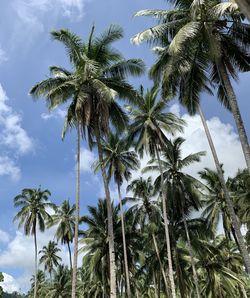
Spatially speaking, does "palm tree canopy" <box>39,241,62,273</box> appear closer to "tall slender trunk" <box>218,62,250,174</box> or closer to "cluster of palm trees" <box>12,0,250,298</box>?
"cluster of palm trees" <box>12,0,250,298</box>

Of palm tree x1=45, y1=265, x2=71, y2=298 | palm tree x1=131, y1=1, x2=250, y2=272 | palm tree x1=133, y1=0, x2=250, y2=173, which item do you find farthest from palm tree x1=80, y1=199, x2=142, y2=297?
palm tree x1=45, y1=265, x2=71, y2=298

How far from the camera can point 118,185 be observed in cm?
3338

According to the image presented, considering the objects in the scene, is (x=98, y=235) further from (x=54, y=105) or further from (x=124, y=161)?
(x=54, y=105)

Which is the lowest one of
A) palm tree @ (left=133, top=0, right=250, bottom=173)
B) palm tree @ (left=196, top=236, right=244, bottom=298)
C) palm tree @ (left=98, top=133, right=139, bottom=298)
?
palm tree @ (left=196, top=236, right=244, bottom=298)

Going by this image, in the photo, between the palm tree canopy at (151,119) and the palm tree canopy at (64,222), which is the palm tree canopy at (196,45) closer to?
the palm tree canopy at (151,119)

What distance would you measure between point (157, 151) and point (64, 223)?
25437 millimetres

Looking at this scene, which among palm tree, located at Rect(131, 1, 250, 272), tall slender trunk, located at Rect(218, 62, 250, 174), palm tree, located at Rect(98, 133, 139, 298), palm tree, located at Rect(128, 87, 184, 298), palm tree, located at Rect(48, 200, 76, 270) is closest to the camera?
tall slender trunk, located at Rect(218, 62, 250, 174)

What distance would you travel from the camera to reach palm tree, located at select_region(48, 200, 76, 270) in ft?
161

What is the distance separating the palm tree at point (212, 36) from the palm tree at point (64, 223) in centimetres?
3581

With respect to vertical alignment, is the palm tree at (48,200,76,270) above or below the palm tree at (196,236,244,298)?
above

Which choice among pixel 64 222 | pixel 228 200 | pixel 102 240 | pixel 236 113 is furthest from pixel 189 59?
pixel 64 222

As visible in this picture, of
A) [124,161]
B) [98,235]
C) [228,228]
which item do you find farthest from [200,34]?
[228,228]

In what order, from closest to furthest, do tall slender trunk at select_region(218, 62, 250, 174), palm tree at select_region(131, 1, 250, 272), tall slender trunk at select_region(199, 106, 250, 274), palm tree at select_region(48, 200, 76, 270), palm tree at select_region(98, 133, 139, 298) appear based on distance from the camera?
tall slender trunk at select_region(218, 62, 250, 174) < palm tree at select_region(131, 1, 250, 272) < tall slender trunk at select_region(199, 106, 250, 274) < palm tree at select_region(98, 133, 139, 298) < palm tree at select_region(48, 200, 76, 270)

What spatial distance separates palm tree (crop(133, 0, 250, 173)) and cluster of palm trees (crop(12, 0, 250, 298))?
0.05 metres
